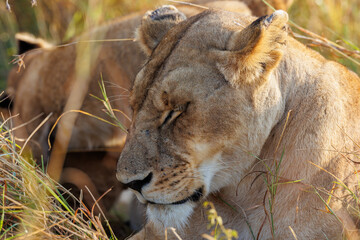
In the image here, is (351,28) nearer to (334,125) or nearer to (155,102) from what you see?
(334,125)

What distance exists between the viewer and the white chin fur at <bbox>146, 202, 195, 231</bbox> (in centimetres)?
224

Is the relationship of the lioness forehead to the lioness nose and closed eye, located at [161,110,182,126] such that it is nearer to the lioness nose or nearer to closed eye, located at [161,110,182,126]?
closed eye, located at [161,110,182,126]

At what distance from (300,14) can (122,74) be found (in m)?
1.90

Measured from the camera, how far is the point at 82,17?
5637 mm

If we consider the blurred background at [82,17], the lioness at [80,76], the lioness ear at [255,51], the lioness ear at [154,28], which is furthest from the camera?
the blurred background at [82,17]

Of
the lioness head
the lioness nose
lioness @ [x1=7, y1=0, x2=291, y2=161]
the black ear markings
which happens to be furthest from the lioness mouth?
lioness @ [x1=7, y1=0, x2=291, y2=161]

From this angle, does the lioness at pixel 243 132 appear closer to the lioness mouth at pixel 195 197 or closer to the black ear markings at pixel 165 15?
the lioness mouth at pixel 195 197

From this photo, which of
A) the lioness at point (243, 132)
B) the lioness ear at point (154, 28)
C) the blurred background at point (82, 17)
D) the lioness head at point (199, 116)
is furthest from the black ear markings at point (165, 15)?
the blurred background at point (82, 17)

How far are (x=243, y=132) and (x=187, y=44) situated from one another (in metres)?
0.43

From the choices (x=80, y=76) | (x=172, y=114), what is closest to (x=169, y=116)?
(x=172, y=114)

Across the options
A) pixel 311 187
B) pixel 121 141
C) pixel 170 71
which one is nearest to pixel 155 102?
pixel 170 71

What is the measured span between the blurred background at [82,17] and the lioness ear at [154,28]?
1766 mm

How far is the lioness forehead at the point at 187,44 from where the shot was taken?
2.24 m

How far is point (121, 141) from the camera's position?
4.13 m
